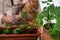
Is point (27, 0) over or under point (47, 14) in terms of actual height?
over

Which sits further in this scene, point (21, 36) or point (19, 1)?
point (19, 1)

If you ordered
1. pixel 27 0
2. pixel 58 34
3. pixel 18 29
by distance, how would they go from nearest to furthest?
pixel 58 34
pixel 18 29
pixel 27 0

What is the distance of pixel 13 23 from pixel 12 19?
4.2 inches

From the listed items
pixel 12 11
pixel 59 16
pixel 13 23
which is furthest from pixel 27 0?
pixel 59 16

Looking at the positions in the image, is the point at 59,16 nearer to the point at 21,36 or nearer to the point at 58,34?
the point at 58,34

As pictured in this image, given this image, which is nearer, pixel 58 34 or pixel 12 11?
pixel 58 34

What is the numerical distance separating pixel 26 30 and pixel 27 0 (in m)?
0.75

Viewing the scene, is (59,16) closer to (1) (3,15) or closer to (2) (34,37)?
(2) (34,37)

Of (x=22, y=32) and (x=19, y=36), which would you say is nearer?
(x=19, y=36)

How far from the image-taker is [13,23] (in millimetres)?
1826

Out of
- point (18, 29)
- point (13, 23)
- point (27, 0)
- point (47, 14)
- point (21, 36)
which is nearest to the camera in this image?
point (47, 14)

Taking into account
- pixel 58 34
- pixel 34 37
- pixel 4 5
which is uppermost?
pixel 4 5

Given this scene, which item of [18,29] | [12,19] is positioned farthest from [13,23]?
[18,29]

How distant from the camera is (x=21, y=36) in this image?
1.42 metres
